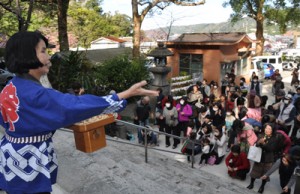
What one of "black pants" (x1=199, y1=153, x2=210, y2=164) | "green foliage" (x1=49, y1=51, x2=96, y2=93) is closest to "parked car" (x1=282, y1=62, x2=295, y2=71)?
"green foliage" (x1=49, y1=51, x2=96, y2=93)

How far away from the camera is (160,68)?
10977mm

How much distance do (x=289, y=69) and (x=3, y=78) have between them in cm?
2315

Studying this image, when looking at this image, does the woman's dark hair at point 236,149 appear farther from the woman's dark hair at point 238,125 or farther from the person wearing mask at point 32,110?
the person wearing mask at point 32,110

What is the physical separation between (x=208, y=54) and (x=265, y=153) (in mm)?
11117

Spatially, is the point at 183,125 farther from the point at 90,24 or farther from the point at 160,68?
the point at 90,24

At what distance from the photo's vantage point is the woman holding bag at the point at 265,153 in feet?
19.4

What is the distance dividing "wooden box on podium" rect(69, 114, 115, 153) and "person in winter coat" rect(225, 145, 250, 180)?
4.59 metres

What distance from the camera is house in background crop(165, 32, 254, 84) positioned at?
1627 cm

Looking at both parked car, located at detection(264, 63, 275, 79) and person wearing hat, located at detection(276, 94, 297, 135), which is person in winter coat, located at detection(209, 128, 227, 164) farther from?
parked car, located at detection(264, 63, 275, 79)

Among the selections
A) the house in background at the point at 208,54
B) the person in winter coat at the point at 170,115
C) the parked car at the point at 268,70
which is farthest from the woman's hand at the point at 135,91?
the parked car at the point at 268,70

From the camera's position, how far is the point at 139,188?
4199 mm

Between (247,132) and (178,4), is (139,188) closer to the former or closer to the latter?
(247,132)

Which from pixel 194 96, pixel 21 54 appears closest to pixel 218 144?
pixel 194 96

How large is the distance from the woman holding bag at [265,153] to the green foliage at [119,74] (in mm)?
7181
